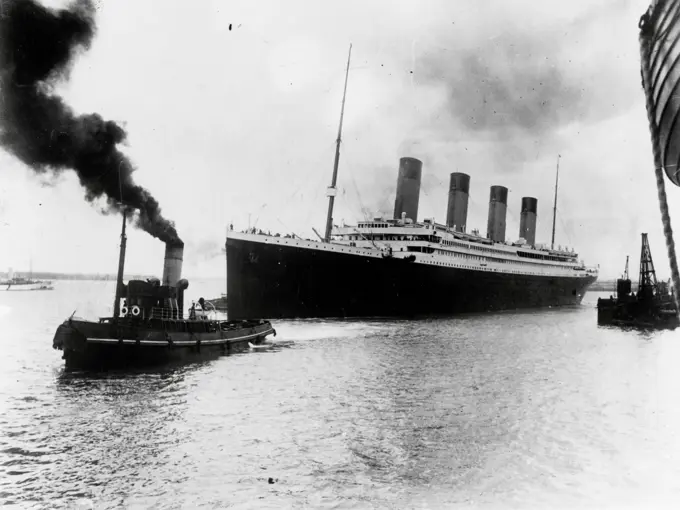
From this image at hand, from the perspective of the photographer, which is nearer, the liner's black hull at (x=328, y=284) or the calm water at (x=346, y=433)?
the calm water at (x=346, y=433)

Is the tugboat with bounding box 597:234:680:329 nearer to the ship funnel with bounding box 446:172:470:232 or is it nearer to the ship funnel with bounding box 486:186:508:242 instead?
the ship funnel with bounding box 446:172:470:232

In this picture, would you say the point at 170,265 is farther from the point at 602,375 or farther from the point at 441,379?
the point at 602,375

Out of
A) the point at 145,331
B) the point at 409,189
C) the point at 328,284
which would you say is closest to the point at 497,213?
the point at 409,189

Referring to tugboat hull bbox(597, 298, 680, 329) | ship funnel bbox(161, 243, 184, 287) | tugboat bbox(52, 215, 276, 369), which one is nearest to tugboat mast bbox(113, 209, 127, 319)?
tugboat bbox(52, 215, 276, 369)

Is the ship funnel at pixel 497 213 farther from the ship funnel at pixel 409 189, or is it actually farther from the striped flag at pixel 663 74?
the striped flag at pixel 663 74

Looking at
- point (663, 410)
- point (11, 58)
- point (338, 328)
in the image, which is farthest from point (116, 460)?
point (338, 328)

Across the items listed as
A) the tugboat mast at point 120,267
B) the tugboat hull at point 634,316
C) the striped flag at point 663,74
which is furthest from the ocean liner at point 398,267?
the striped flag at point 663,74
